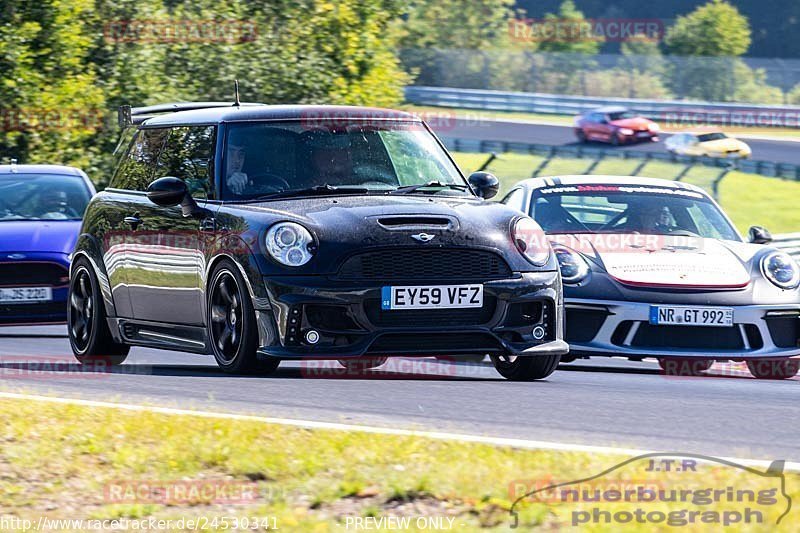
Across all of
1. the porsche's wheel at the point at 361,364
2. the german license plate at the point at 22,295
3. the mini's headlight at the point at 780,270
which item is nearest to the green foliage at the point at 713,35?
the german license plate at the point at 22,295

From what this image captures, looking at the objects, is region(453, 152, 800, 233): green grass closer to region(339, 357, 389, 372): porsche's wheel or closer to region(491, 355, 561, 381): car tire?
region(339, 357, 389, 372): porsche's wheel

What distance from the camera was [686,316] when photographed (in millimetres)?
10016

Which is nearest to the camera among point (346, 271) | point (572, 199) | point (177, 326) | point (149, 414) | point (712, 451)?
point (712, 451)

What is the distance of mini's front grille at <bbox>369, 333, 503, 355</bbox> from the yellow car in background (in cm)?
3144

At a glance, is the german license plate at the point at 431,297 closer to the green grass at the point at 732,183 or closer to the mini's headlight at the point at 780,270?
the mini's headlight at the point at 780,270

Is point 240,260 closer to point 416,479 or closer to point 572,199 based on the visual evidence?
point 416,479

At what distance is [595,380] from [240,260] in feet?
8.47

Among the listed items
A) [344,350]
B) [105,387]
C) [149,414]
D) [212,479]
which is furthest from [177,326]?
[212,479]

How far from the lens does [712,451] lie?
19.7 feet

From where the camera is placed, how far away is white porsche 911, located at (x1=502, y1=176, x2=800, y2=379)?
32.9 ft

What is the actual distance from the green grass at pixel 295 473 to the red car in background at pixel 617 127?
126 ft

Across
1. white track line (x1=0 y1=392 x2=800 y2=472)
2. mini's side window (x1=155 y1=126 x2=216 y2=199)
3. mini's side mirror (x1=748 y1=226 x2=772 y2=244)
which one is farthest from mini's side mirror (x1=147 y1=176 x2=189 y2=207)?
mini's side mirror (x1=748 y1=226 x2=772 y2=244)

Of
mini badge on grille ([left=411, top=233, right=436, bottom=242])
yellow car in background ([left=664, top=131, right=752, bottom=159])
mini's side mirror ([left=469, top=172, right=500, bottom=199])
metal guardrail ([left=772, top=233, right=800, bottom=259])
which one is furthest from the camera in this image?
yellow car in background ([left=664, top=131, right=752, bottom=159])

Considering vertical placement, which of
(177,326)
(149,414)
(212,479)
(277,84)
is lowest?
(277,84)
